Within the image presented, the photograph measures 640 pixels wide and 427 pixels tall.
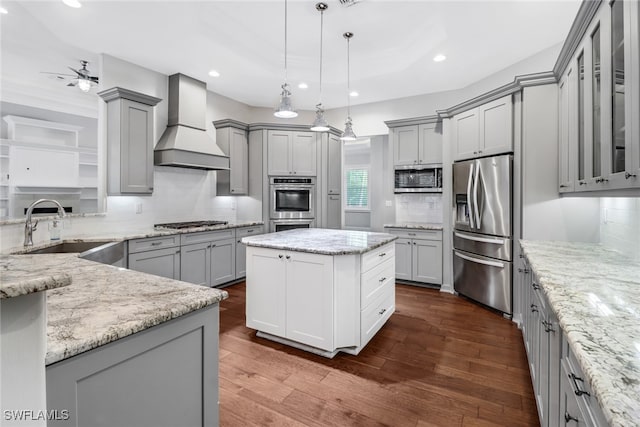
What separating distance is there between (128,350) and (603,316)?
1.58 meters

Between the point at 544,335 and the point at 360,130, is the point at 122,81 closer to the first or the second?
the point at 360,130

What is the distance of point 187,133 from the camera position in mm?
4203

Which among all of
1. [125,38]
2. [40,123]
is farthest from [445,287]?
[40,123]

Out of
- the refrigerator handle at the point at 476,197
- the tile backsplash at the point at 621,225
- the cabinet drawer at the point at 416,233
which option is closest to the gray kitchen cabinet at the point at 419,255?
the cabinet drawer at the point at 416,233

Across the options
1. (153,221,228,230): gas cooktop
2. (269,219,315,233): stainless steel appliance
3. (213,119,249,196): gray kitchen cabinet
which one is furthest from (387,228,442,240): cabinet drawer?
(153,221,228,230): gas cooktop

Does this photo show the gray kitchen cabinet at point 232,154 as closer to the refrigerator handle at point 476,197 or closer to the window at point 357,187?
the refrigerator handle at point 476,197

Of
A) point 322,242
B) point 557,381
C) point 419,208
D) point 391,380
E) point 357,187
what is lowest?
point 391,380

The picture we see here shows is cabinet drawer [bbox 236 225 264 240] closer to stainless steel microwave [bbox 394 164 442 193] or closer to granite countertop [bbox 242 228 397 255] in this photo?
granite countertop [bbox 242 228 397 255]

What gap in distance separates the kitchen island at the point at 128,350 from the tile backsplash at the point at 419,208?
433cm

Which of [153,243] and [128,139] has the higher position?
[128,139]

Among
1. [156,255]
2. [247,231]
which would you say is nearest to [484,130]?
[247,231]

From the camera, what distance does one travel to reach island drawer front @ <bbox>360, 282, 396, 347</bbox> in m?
2.62

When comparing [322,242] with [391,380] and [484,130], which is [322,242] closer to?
[391,380]

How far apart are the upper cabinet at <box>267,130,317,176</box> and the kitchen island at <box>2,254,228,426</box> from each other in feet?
13.1
